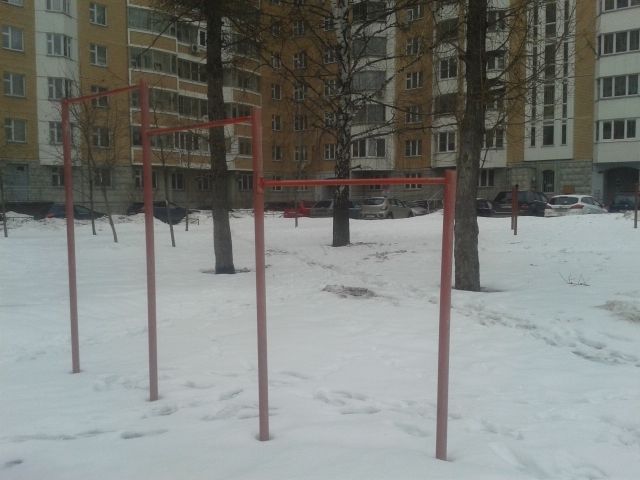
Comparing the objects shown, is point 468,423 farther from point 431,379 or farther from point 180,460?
point 180,460

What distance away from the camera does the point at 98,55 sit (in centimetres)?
4109

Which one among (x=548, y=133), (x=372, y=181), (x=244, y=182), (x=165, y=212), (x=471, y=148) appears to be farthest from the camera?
(x=244, y=182)

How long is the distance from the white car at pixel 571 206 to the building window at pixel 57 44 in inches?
1246

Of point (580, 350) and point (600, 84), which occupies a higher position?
point (600, 84)

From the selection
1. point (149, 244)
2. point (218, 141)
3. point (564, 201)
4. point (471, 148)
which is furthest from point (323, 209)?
point (149, 244)

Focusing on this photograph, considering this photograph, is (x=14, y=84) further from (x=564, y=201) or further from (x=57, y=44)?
(x=564, y=201)

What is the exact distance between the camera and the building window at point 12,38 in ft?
123

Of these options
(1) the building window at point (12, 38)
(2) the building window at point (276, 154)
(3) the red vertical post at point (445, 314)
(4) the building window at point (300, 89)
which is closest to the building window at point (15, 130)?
(1) the building window at point (12, 38)

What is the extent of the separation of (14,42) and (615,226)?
36.6m

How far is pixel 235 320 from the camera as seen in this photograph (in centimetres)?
743

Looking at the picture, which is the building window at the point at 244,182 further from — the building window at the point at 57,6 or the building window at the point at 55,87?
the building window at the point at 57,6

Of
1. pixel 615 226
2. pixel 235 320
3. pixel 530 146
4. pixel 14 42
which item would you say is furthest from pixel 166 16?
pixel 530 146

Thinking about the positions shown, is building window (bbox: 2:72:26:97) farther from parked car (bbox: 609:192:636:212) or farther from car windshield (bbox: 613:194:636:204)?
car windshield (bbox: 613:194:636:204)

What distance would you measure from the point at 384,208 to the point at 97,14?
2506cm
